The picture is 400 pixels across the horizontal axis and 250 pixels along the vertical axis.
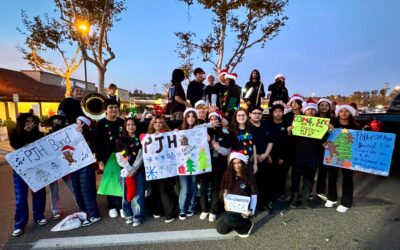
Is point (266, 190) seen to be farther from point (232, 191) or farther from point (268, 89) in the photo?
point (268, 89)

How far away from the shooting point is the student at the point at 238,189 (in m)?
3.06

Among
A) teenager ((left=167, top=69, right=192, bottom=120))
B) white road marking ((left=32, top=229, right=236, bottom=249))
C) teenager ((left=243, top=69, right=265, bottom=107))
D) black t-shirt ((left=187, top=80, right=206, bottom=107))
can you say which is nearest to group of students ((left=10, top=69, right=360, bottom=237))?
white road marking ((left=32, top=229, right=236, bottom=249))

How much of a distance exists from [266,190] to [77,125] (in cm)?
325

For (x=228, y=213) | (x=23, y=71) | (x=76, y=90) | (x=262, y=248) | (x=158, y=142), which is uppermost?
(x=23, y=71)

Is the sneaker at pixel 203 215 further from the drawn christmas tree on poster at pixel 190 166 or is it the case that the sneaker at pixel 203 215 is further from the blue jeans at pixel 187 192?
the drawn christmas tree on poster at pixel 190 166

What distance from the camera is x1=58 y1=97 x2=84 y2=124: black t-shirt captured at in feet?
14.7

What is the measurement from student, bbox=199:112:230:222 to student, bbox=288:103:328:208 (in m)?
1.29

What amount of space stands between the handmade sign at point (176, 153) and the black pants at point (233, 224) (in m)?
0.74

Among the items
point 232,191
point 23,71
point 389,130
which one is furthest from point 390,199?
point 23,71

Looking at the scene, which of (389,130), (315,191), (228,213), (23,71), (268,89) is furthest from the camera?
(23,71)

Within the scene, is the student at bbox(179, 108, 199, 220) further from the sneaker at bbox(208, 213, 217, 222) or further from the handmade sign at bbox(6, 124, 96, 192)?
the handmade sign at bbox(6, 124, 96, 192)

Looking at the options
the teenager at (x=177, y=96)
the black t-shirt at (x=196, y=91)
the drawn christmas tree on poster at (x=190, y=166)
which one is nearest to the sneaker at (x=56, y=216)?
the drawn christmas tree on poster at (x=190, y=166)

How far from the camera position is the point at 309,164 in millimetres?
3818

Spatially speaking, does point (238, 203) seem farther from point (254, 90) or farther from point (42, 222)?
point (254, 90)
